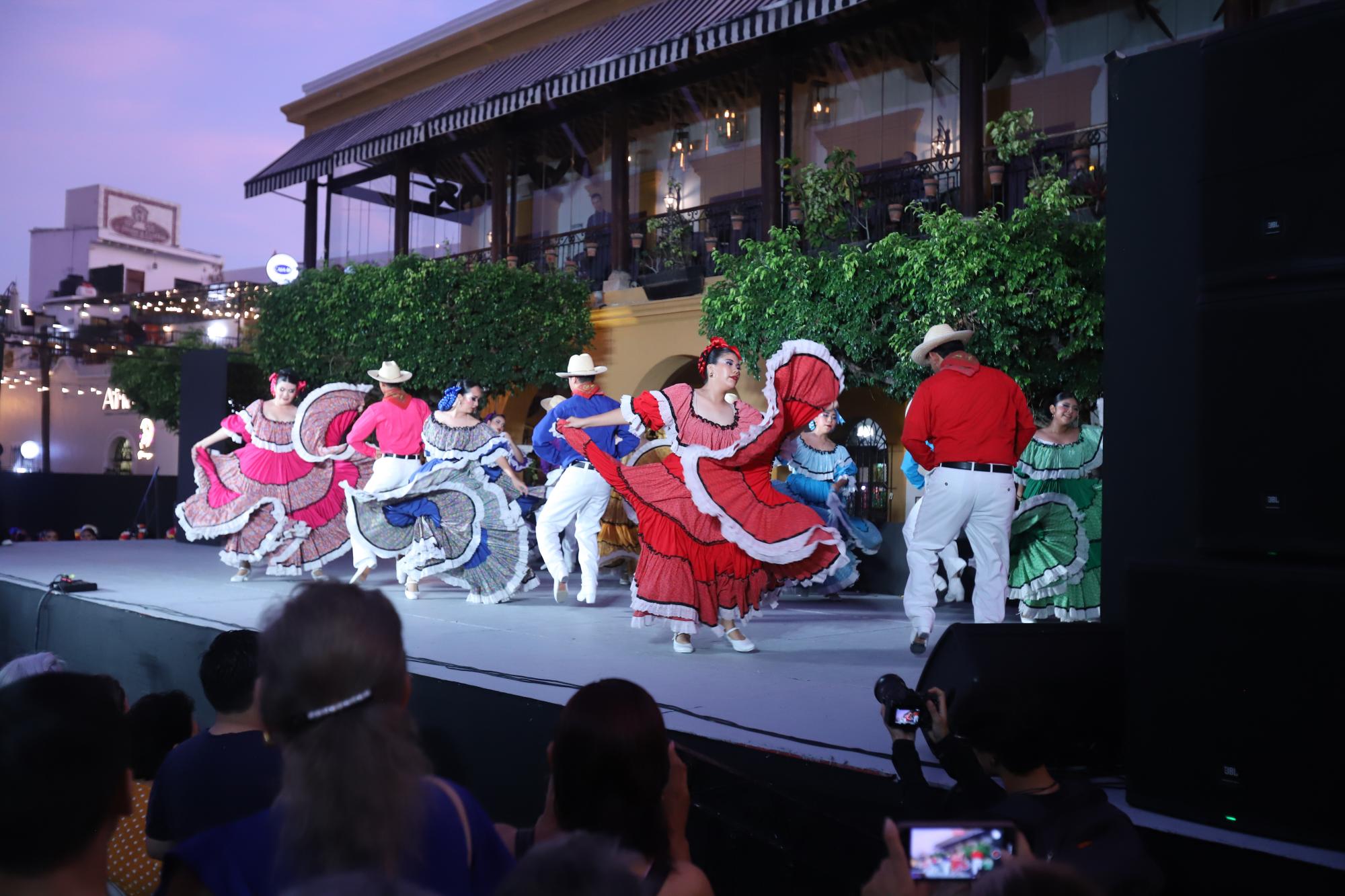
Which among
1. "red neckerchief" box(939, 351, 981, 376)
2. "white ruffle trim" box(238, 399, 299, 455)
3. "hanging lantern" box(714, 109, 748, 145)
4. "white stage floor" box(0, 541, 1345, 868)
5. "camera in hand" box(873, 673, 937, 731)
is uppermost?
"hanging lantern" box(714, 109, 748, 145)

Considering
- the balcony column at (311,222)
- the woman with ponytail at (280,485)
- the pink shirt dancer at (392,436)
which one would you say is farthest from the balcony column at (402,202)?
the pink shirt dancer at (392,436)

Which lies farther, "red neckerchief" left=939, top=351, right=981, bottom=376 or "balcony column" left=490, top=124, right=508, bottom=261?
"balcony column" left=490, top=124, right=508, bottom=261

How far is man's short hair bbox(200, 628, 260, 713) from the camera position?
2.49 meters

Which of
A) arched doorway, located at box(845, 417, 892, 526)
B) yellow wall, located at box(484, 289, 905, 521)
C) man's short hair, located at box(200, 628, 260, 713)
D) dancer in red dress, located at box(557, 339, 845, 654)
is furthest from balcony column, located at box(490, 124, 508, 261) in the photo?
man's short hair, located at box(200, 628, 260, 713)

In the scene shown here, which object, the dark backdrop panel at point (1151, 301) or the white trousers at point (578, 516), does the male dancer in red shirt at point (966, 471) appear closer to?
the dark backdrop panel at point (1151, 301)

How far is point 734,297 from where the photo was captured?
33.5 ft

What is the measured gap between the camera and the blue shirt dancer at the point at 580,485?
724cm

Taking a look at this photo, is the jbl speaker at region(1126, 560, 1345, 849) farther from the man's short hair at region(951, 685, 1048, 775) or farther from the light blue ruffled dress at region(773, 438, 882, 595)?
the light blue ruffled dress at region(773, 438, 882, 595)

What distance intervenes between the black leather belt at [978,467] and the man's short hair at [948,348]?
1.92ft

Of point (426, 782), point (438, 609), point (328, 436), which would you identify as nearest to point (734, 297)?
point (328, 436)

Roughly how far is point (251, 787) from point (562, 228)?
1435cm

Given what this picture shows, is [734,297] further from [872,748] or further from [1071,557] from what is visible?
[872,748]

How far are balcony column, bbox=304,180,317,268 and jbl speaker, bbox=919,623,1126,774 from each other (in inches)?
624

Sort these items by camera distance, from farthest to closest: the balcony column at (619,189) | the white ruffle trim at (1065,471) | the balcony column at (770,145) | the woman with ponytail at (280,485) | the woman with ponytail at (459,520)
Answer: the balcony column at (619,189)
the balcony column at (770,145)
the woman with ponytail at (280,485)
the woman with ponytail at (459,520)
the white ruffle trim at (1065,471)
